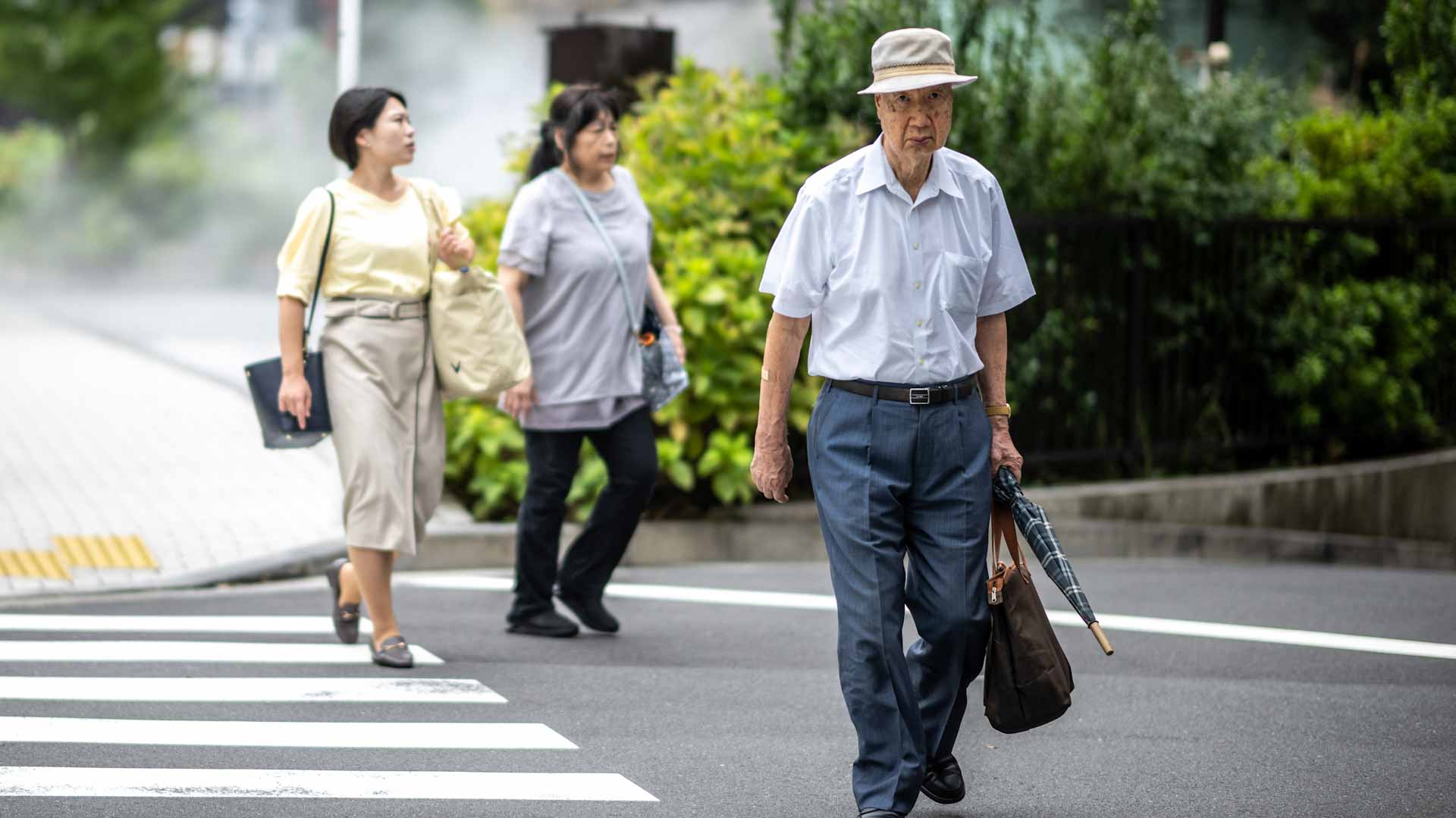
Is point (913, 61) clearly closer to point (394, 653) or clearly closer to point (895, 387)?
point (895, 387)

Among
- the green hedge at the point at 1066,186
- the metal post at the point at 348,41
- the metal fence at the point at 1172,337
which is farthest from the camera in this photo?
the metal post at the point at 348,41

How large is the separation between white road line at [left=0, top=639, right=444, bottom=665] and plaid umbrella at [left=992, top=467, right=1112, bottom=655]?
262 cm

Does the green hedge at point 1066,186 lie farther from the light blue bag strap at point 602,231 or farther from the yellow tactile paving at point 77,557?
the light blue bag strap at point 602,231

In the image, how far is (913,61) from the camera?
4324mm

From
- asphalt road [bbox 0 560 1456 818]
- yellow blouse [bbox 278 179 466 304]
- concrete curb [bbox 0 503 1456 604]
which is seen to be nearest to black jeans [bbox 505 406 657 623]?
asphalt road [bbox 0 560 1456 818]

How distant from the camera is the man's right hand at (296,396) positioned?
19.8ft

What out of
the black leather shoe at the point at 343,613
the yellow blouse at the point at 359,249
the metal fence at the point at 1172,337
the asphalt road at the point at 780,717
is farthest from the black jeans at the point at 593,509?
the metal fence at the point at 1172,337

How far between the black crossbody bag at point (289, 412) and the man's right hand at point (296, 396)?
39mm

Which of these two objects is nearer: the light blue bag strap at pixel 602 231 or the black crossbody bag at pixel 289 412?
the black crossbody bag at pixel 289 412

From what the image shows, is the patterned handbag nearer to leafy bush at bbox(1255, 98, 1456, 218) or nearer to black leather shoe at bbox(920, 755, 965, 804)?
black leather shoe at bbox(920, 755, 965, 804)

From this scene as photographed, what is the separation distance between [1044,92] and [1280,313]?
2.09 meters

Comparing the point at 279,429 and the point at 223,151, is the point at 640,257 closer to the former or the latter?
the point at 279,429

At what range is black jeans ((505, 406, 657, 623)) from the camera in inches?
267

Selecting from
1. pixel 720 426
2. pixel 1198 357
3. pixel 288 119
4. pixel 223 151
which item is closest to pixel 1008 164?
pixel 1198 357
